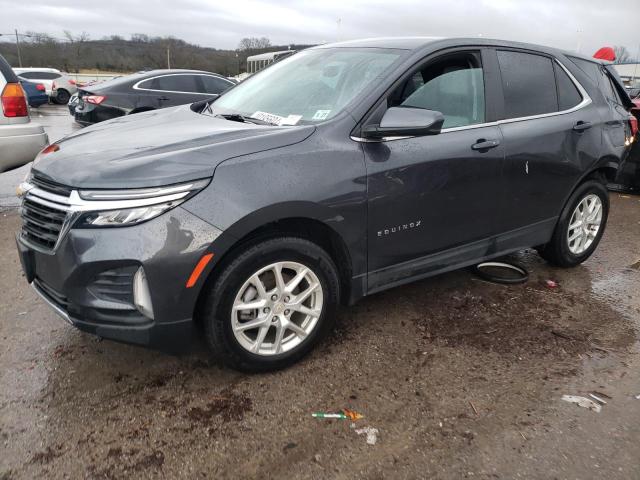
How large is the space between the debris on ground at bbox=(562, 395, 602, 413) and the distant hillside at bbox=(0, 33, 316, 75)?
125 ft

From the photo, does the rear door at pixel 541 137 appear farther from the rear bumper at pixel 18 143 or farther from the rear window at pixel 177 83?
the rear window at pixel 177 83

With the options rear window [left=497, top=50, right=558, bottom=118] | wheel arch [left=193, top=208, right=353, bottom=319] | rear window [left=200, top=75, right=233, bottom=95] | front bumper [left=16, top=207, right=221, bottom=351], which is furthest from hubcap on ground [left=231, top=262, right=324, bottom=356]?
rear window [left=200, top=75, right=233, bottom=95]

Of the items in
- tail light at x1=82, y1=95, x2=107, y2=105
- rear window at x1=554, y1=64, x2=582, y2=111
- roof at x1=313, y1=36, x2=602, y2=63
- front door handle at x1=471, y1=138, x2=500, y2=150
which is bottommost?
tail light at x1=82, y1=95, x2=107, y2=105

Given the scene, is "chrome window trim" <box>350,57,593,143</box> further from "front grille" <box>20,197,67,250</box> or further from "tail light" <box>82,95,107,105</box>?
"tail light" <box>82,95,107,105</box>

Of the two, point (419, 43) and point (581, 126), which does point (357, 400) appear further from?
point (581, 126)

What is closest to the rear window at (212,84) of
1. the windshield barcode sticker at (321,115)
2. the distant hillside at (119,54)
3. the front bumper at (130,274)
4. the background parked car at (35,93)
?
the windshield barcode sticker at (321,115)

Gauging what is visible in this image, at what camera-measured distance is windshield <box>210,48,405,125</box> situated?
2961mm

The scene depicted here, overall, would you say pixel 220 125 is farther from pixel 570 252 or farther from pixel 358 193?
pixel 570 252

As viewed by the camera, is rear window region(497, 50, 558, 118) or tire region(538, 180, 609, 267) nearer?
rear window region(497, 50, 558, 118)

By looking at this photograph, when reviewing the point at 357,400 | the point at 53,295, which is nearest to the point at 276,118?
the point at 53,295

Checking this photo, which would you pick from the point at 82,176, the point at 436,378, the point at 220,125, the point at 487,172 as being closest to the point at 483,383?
the point at 436,378

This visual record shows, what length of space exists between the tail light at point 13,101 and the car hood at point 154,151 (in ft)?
9.14

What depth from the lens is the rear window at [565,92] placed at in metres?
3.92

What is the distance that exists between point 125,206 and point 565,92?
3371 mm
